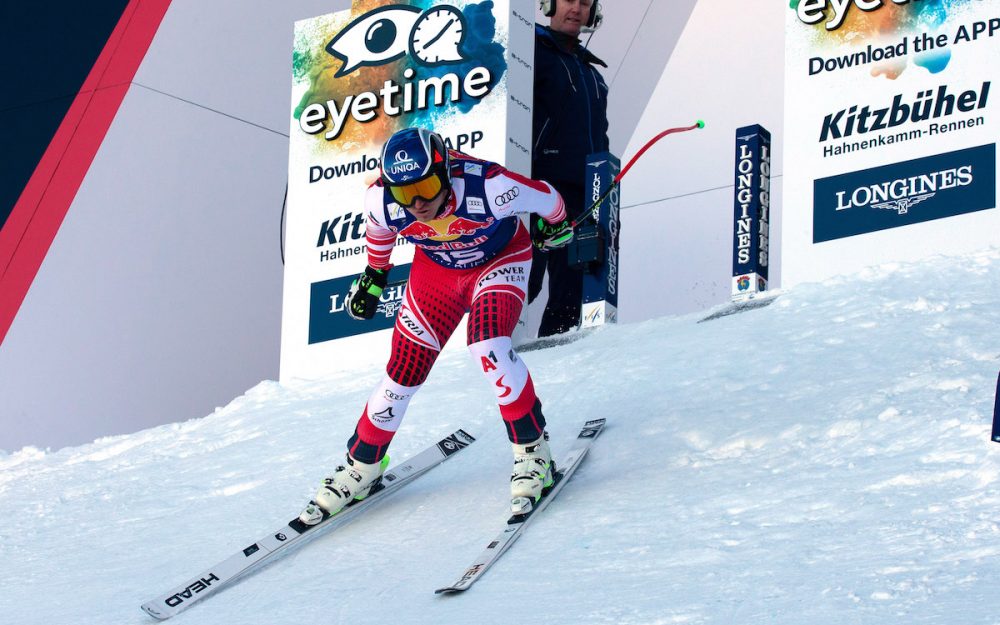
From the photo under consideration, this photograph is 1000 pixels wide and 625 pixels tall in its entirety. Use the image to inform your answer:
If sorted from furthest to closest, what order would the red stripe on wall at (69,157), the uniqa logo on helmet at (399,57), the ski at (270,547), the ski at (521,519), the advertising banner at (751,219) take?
the red stripe on wall at (69,157) < the uniqa logo on helmet at (399,57) < the advertising banner at (751,219) < the ski at (270,547) < the ski at (521,519)

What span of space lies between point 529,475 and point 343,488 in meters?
0.74

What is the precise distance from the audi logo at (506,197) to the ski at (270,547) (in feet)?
3.99

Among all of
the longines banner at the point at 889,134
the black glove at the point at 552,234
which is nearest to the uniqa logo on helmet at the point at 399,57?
the longines banner at the point at 889,134

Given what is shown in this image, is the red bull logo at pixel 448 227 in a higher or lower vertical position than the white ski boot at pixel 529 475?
higher

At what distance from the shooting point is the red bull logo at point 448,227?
17.0ft

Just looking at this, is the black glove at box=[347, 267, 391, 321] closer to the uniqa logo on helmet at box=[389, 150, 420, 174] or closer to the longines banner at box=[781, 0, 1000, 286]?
the uniqa logo on helmet at box=[389, 150, 420, 174]

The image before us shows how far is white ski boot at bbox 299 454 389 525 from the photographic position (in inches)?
211

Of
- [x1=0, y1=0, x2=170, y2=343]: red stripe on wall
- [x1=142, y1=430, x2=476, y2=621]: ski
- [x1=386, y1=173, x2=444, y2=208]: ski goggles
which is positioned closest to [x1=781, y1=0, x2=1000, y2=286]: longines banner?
[x1=142, y1=430, x2=476, y2=621]: ski

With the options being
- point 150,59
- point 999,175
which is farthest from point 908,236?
point 150,59

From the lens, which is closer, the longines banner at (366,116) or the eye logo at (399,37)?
the longines banner at (366,116)

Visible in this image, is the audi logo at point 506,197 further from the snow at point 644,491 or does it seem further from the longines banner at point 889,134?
the longines banner at point 889,134

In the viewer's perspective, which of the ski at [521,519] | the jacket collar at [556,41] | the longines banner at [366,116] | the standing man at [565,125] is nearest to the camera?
the ski at [521,519]

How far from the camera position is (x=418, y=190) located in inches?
198

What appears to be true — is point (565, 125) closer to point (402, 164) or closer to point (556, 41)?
point (556, 41)
